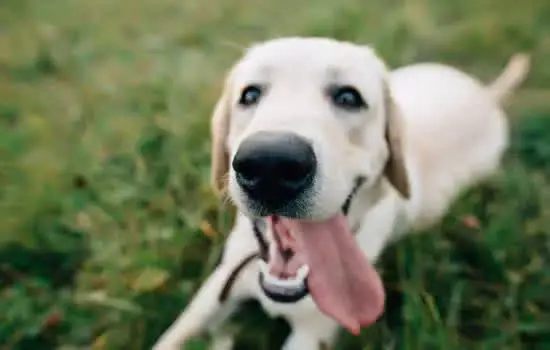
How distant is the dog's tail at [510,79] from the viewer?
3793 millimetres

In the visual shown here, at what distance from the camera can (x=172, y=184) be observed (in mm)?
3109

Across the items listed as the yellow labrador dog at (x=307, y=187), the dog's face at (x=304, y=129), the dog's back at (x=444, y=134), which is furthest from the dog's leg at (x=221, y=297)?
the dog's back at (x=444, y=134)

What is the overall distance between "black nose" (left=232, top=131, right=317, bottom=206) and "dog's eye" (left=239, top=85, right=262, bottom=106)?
367 mm

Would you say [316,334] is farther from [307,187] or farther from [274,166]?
[274,166]

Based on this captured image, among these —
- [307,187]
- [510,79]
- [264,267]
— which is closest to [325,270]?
[264,267]

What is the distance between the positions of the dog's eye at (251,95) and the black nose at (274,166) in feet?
1.21

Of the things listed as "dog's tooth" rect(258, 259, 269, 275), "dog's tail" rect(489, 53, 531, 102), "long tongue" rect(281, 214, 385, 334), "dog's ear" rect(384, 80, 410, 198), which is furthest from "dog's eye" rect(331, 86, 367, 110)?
"dog's tail" rect(489, 53, 531, 102)

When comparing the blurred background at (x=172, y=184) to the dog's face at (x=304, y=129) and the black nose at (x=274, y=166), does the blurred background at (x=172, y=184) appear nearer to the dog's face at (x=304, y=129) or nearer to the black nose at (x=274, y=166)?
the dog's face at (x=304, y=129)

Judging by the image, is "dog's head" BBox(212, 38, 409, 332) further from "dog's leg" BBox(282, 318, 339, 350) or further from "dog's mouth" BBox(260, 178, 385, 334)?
"dog's leg" BBox(282, 318, 339, 350)

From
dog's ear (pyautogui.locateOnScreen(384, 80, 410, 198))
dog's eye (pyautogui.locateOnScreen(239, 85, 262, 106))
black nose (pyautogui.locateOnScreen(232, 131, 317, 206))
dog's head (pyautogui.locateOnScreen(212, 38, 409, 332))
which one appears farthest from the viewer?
dog's ear (pyautogui.locateOnScreen(384, 80, 410, 198))

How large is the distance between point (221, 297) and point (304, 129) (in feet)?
2.42

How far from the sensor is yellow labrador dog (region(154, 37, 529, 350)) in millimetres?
A: 2078

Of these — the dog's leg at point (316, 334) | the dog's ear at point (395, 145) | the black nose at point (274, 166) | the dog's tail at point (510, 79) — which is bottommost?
the dog's leg at point (316, 334)

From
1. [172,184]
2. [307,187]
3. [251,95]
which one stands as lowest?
[172,184]
